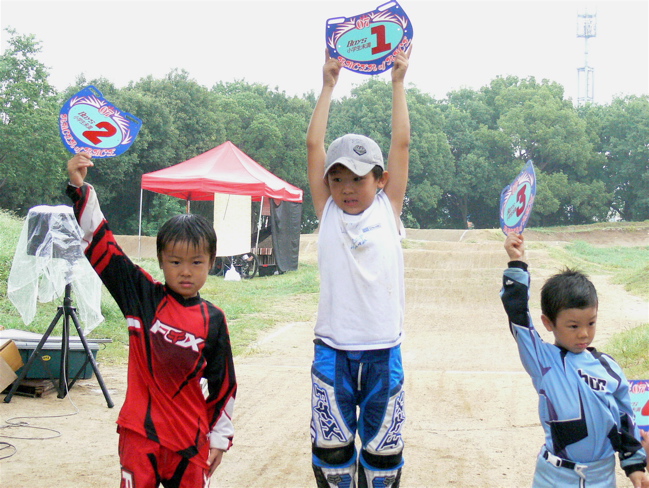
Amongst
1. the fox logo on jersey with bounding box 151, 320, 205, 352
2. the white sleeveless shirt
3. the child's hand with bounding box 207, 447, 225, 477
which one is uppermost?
the white sleeveless shirt

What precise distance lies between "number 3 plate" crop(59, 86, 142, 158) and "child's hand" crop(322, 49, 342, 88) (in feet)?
2.96

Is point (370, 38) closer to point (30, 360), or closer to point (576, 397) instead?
point (576, 397)

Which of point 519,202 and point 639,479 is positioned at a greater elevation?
point 519,202

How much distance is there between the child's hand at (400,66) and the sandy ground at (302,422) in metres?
2.20

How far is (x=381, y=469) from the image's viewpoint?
8.16ft

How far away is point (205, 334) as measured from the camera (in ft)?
7.55

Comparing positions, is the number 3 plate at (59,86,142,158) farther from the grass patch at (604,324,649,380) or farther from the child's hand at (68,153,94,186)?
the grass patch at (604,324,649,380)

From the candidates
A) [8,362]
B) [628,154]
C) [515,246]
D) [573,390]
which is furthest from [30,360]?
[628,154]

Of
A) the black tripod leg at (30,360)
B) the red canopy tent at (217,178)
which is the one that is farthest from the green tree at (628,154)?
the black tripod leg at (30,360)

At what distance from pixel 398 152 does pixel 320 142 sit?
0.34 meters

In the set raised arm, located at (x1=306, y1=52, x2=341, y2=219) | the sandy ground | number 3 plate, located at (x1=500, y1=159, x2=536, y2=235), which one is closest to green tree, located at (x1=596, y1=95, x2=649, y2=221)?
the sandy ground

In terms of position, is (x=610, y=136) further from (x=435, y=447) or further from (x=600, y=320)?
(x=435, y=447)

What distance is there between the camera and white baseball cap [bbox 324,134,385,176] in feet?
8.57

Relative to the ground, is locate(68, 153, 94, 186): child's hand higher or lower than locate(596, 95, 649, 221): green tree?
lower
